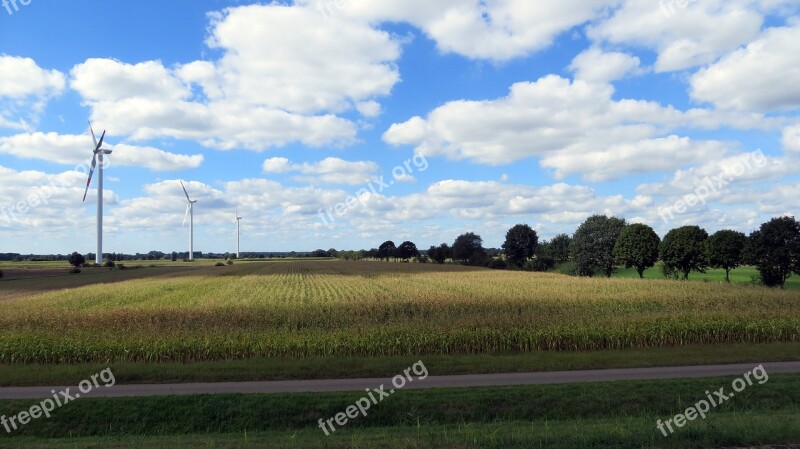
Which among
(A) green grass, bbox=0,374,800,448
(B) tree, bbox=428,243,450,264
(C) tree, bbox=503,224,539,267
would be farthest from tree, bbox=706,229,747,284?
(B) tree, bbox=428,243,450,264

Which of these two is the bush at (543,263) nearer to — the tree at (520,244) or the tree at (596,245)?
the tree at (520,244)

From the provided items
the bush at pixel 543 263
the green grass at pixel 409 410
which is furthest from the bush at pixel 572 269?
the green grass at pixel 409 410

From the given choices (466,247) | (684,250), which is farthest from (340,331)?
(466,247)

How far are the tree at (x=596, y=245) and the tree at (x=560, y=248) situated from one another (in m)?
28.6

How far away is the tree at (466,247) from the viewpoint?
176500 millimetres

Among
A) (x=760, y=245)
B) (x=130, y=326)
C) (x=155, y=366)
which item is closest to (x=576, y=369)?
(x=155, y=366)

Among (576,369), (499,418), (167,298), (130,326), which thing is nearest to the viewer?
(499,418)

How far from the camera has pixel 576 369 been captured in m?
19.2

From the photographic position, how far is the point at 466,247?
178 m

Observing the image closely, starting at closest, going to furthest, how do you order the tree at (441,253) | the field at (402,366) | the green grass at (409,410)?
the field at (402,366), the green grass at (409,410), the tree at (441,253)

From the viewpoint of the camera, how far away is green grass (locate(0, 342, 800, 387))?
60.3ft

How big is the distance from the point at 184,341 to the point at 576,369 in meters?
16.6

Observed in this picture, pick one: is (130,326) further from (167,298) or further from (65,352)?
(167,298)

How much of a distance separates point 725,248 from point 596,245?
28588 millimetres
